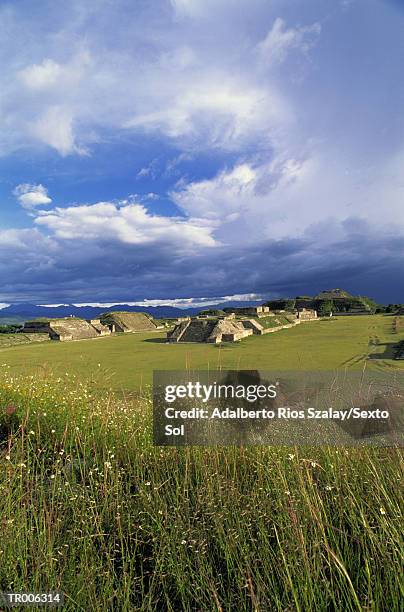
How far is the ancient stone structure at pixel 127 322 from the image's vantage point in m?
58.4

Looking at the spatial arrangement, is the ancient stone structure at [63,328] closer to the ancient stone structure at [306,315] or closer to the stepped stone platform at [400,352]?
the ancient stone structure at [306,315]

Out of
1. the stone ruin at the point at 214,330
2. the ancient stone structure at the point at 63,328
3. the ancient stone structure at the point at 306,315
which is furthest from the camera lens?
the ancient stone structure at the point at 306,315

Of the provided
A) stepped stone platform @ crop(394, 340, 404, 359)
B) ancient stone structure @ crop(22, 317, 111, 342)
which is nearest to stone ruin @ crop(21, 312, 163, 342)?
ancient stone structure @ crop(22, 317, 111, 342)

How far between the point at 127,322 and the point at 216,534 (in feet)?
191

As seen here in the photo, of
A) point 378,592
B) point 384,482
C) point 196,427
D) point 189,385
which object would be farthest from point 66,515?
point 384,482

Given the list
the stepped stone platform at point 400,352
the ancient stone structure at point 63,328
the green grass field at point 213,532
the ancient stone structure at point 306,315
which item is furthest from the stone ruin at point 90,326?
the green grass field at point 213,532

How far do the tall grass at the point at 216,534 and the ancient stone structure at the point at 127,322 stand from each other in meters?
54.5

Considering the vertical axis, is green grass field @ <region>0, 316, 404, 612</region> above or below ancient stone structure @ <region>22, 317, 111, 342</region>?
below

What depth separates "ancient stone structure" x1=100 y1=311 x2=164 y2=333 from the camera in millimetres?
58406

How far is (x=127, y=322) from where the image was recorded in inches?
2379

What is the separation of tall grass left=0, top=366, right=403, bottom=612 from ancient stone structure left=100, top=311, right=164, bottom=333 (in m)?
54.5

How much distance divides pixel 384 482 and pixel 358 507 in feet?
1.32

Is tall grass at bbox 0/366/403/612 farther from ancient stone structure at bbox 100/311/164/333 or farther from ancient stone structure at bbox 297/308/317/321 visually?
ancient stone structure at bbox 100/311/164/333

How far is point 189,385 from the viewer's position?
5.64 metres
